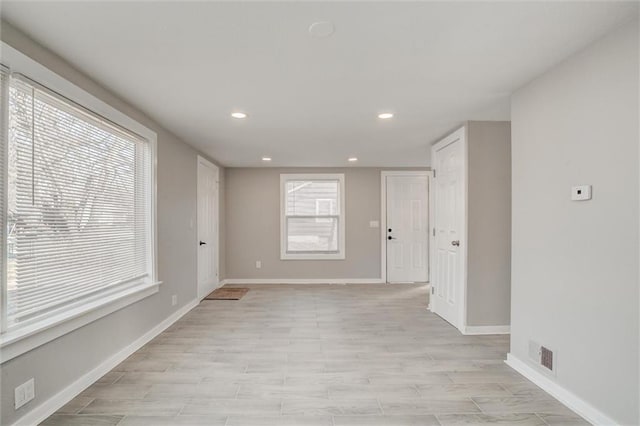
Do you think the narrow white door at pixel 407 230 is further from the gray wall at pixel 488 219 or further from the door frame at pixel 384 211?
the gray wall at pixel 488 219

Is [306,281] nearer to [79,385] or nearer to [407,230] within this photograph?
[407,230]

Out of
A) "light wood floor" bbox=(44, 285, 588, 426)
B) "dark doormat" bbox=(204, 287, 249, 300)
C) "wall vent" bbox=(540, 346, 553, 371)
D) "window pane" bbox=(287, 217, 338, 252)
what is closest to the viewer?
"light wood floor" bbox=(44, 285, 588, 426)

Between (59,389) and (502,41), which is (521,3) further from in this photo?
(59,389)

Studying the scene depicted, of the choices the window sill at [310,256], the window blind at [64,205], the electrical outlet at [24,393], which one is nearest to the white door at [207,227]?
the window sill at [310,256]

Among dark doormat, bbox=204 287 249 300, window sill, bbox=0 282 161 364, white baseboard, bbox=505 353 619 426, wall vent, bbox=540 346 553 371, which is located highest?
window sill, bbox=0 282 161 364

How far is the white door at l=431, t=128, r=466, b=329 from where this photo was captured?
3512 mm

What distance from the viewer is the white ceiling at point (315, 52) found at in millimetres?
1596

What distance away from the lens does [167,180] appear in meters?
3.68

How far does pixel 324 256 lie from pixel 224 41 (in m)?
4.79

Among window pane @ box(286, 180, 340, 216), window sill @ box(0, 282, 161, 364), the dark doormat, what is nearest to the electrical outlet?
window sill @ box(0, 282, 161, 364)

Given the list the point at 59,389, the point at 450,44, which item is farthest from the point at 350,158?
the point at 59,389

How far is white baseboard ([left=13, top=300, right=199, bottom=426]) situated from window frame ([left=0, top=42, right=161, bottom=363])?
0.37 meters

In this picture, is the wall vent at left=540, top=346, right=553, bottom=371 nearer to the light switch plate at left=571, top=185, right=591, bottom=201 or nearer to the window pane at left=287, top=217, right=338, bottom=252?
the light switch plate at left=571, top=185, right=591, bottom=201

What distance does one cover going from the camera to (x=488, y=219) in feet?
11.2
